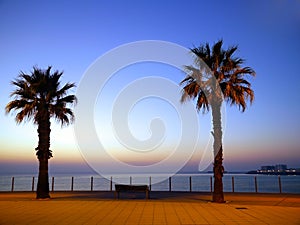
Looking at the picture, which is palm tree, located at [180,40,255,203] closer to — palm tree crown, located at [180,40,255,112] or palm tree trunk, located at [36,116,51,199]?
palm tree crown, located at [180,40,255,112]

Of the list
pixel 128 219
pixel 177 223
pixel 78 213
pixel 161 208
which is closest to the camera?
pixel 177 223

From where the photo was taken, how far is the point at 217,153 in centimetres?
1585

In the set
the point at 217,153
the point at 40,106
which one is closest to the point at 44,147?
the point at 40,106

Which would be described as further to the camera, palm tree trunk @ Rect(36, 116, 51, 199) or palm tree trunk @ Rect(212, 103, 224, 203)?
palm tree trunk @ Rect(36, 116, 51, 199)

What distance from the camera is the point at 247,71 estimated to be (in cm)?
1636

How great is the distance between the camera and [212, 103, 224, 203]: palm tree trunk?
15500 mm

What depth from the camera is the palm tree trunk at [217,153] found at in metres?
15.5

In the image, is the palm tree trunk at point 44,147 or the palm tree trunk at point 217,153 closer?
the palm tree trunk at point 217,153

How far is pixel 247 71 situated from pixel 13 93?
13.0m

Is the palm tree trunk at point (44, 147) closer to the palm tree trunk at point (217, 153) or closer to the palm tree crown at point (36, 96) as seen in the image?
the palm tree crown at point (36, 96)

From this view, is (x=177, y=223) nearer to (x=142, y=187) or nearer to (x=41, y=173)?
(x=142, y=187)

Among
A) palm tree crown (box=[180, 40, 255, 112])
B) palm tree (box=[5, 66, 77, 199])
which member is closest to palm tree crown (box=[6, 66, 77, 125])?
palm tree (box=[5, 66, 77, 199])

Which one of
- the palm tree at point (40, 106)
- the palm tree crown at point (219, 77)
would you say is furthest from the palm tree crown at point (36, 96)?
the palm tree crown at point (219, 77)

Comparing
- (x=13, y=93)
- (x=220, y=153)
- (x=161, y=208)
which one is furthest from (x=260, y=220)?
(x=13, y=93)
